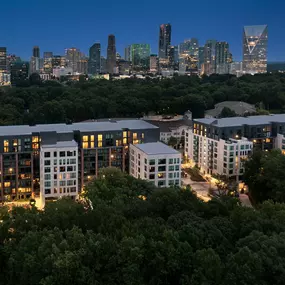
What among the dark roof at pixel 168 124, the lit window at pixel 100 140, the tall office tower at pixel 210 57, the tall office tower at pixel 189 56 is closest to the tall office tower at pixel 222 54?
the tall office tower at pixel 210 57

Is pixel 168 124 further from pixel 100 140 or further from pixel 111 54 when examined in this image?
pixel 111 54

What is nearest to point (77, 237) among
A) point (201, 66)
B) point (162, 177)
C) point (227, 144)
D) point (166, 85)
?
point (162, 177)

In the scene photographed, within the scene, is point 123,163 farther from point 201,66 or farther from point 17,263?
point 201,66

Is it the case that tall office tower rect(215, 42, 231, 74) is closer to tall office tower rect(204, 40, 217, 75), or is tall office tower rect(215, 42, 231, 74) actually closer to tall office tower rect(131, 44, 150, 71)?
tall office tower rect(204, 40, 217, 75)

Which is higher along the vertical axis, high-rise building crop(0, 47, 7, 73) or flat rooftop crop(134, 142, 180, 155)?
high-rise building crop(0, 47, 7, 73)

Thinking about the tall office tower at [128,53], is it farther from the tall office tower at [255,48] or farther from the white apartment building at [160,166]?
the white apartment building at [160,166]

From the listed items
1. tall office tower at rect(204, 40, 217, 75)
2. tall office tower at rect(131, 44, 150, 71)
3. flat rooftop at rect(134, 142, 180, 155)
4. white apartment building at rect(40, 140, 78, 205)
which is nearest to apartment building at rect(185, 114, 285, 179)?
flat rooftop at rect(134, 142, 180, 155)
